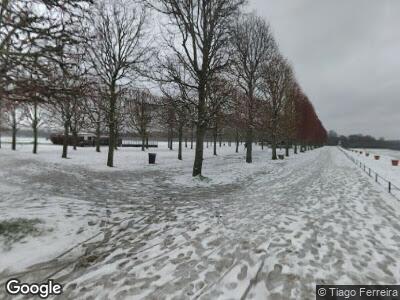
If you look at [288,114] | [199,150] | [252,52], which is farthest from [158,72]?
[288,114]

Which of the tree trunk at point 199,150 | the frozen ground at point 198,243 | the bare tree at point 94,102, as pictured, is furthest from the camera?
the tree trunk at point 199,150

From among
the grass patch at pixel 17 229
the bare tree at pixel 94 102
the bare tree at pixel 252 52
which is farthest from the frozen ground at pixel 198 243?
the bare tree at pixel 252 52

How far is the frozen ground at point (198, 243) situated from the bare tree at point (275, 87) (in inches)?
694

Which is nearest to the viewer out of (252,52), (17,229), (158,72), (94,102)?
(17,229)

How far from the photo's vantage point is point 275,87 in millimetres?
27469

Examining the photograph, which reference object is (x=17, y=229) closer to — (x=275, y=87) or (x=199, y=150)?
(x=199, y=150)

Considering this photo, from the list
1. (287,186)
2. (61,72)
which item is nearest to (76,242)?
(61,72)

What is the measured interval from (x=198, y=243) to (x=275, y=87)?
24.8 meters

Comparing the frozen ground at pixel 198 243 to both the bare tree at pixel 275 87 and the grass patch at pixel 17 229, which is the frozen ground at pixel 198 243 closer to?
the grass patch at pixel 17 229

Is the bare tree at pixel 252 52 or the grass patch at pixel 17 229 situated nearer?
the grass patch at pixel 17 229

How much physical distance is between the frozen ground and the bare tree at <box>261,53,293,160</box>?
17625mm

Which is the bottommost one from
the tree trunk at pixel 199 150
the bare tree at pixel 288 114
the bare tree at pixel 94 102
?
the tree trunk at pixel 199 150

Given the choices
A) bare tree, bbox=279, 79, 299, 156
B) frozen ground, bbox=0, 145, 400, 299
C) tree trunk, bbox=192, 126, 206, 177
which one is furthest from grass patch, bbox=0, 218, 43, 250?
bare tree, bbox=279, 79, 299, 156

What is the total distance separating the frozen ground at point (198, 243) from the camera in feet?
13.3
